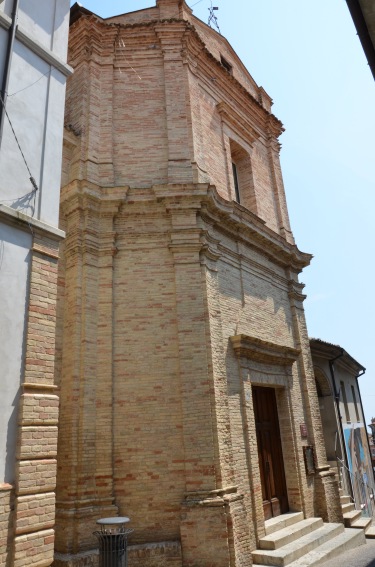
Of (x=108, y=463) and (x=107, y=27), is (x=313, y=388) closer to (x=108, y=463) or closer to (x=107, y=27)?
(x=108, y=463)

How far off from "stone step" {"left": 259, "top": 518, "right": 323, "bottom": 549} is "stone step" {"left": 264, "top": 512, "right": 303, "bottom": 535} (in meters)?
0.06

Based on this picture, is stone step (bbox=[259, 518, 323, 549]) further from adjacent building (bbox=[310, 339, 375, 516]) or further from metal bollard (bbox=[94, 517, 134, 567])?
adjacent building (bbox=[310, 339, 375, 516])

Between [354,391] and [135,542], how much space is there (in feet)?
45.9

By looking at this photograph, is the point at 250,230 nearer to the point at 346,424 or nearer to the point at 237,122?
the point at 237,122

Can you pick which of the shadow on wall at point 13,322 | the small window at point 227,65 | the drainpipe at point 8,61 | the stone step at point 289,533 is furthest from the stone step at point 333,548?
the small window at point 227,65

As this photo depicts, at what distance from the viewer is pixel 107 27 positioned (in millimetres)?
10320

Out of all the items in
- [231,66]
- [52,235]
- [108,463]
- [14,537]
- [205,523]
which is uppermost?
[231,66]

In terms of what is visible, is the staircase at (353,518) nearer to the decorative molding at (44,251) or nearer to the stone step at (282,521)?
the stone step at (282,521)

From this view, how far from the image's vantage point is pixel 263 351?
952cm

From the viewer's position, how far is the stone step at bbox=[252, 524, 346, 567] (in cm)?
736

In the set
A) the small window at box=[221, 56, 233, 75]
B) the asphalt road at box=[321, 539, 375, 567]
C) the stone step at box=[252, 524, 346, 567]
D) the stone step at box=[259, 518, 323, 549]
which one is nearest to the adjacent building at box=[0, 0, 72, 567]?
the stone step at box=[252, 524, 346, 567]

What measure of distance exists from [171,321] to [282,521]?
461 centimetres

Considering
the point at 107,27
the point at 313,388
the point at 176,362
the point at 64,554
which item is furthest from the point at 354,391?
the point at 107,27

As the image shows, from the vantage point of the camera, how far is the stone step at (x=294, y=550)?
290 inches
